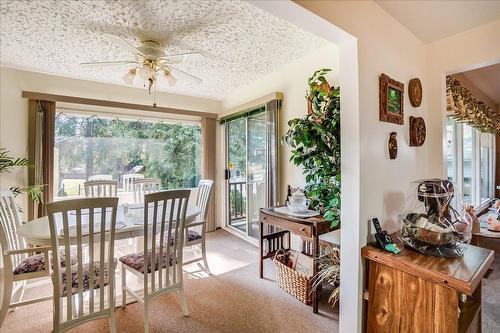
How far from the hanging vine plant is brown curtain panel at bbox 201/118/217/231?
99.8 inches

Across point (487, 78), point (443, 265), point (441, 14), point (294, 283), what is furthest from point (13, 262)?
point (487, 78)

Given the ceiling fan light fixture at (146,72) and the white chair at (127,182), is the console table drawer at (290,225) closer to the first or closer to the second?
the ceiling fan light fixture at (146,72)

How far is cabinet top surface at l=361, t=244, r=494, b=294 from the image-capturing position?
3.80ft

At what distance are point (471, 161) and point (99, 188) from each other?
5739 millimetres

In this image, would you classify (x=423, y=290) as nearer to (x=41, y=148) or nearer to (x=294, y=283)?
(x=294, y=283)

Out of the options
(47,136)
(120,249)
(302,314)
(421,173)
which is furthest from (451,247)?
(47,136)

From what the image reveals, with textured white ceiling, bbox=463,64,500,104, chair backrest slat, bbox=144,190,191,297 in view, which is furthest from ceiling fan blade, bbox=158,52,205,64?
textured white ceiling, bbox=463,64,500,104

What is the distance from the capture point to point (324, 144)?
1.98 metres

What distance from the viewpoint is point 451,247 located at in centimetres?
144

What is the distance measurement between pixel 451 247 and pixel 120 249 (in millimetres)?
3570

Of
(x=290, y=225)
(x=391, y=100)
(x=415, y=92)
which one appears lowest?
(x=290, y=225)

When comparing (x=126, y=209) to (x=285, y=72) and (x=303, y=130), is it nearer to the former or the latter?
(x=303, y=130)

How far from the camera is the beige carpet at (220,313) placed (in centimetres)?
185

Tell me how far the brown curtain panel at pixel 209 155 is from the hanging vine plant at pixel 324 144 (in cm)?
254
